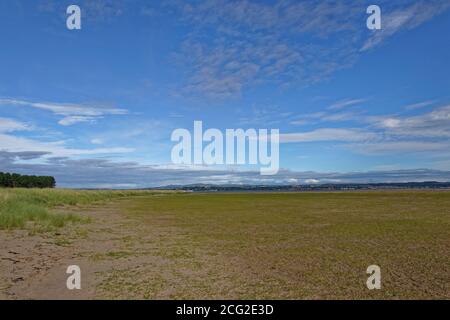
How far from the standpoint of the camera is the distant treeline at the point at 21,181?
317ft

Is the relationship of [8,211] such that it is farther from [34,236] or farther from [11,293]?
[11,293]

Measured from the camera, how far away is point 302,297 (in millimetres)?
8672

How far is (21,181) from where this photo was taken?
342ft

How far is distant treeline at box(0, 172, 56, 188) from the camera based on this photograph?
317 feet

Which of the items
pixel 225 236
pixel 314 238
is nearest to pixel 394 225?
pixel 314 238

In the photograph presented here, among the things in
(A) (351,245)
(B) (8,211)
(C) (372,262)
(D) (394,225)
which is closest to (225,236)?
(A) (351,245)

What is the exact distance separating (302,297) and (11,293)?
22.5 ft

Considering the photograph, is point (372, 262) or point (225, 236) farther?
point (225, 236)

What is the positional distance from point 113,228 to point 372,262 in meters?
15.6

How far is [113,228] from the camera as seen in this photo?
74.5 ft

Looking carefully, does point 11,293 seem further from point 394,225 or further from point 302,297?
point 394,225
